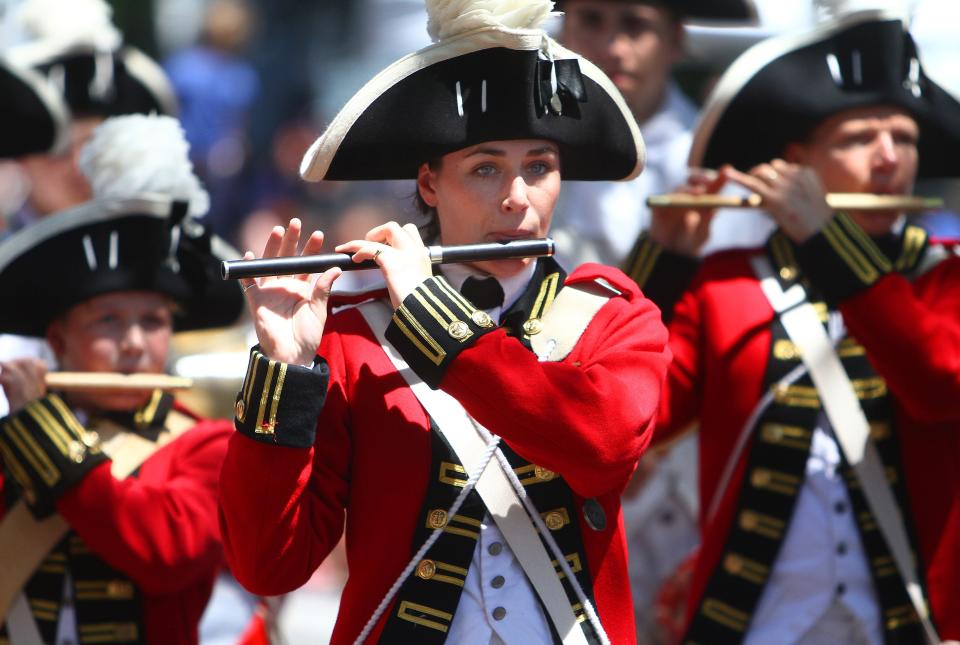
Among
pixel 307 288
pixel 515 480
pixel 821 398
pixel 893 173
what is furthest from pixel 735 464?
pixel 307 288

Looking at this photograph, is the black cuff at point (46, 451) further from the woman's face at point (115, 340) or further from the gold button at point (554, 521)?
the gold button at point (554, 521)

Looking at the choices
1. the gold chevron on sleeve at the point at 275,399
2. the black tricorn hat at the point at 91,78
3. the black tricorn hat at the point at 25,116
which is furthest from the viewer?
the black tricorn hat at the point at 91,78

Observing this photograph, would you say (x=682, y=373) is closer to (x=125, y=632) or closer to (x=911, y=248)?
(x=911, y=248)

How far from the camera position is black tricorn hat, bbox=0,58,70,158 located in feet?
21.9

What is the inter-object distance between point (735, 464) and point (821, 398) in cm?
32

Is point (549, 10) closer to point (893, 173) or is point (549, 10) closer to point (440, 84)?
point (440, 84)

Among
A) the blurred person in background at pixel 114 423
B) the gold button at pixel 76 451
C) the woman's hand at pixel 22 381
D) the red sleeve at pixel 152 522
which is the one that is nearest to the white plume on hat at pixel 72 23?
the blurred person in background at pixel 114 423

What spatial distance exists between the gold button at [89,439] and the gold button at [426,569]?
5.38 feet

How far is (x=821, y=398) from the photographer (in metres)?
5.14

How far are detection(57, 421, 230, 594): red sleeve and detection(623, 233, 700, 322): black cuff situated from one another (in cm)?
145

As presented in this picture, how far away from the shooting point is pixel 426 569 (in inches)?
151

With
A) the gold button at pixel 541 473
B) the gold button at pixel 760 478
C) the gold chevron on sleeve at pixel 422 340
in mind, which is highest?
the gold chevron on sleeve at pixel 422 340

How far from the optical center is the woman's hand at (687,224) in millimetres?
5539

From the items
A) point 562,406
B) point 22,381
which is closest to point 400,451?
point 562,406
